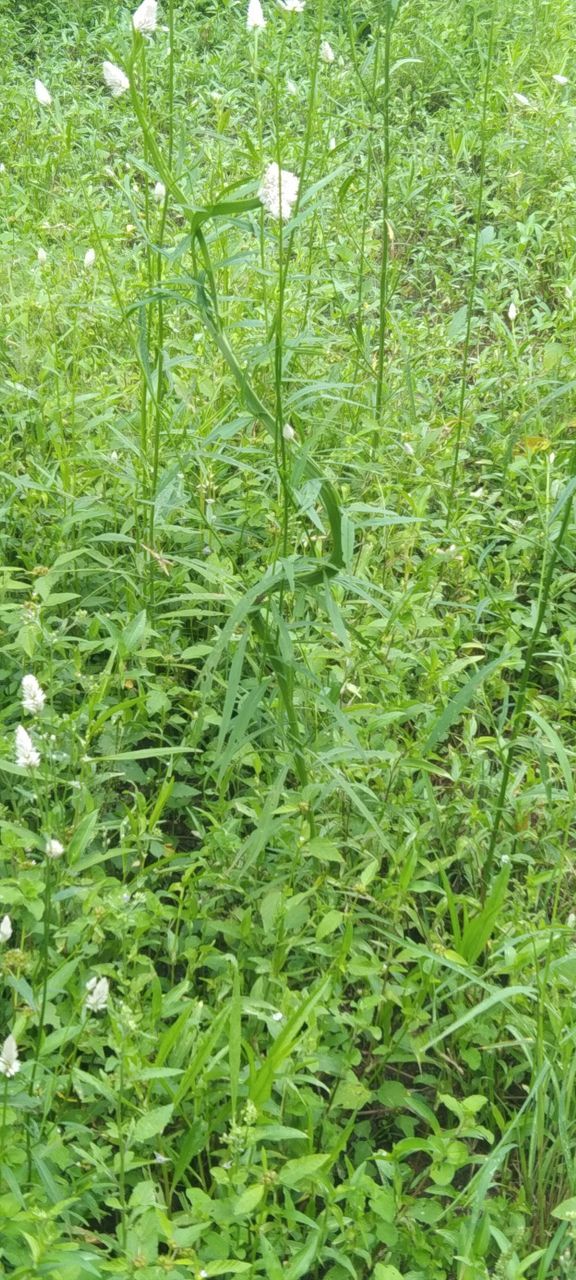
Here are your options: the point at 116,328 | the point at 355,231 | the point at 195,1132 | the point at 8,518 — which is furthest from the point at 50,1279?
the point at 355,231

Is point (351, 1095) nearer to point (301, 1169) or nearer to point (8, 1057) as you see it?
point (301, 1169)

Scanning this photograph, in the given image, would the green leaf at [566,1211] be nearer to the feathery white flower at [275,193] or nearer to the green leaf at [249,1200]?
the green leaf at [249,1200]

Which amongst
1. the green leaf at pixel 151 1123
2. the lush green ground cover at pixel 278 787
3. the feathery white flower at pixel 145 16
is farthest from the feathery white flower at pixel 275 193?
the green leaf at pixel 151 1123

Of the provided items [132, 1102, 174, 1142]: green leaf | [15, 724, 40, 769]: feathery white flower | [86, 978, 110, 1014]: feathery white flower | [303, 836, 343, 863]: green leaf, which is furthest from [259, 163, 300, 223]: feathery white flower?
[132, 1102, 174, 1142]: green leaf

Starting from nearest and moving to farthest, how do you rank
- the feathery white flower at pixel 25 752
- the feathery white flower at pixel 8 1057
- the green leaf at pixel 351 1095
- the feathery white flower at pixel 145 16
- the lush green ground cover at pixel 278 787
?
the feathery white flower at pixel 8 1057, the feathery white flower at pixel 25 752, the lush green ground cover at pixel 278 787, the green leaf at pixel 351 1095, the feathery white flower at pixel 145 16

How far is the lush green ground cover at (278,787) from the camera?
1662mm

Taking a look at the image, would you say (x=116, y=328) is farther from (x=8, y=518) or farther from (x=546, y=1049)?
(x=546, y=1049)

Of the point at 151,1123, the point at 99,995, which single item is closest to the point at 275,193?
the point at 99,995

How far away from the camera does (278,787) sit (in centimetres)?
194

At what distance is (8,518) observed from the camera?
107 inches

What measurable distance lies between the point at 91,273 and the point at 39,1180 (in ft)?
8.47

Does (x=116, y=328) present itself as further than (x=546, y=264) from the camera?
No

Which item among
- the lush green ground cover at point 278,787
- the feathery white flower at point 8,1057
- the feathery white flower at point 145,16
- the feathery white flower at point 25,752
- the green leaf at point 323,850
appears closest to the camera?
the feathery white flower at point 8,1057

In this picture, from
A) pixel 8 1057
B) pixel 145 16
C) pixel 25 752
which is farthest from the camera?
pixel 145 16
